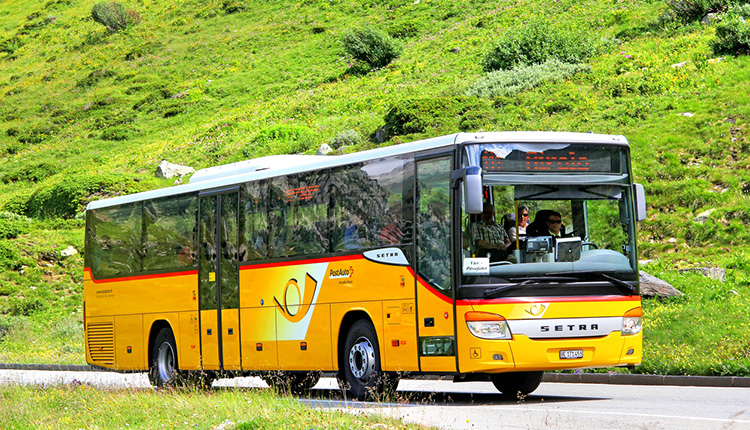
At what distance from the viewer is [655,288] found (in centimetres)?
1952

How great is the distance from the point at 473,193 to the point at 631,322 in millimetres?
3032

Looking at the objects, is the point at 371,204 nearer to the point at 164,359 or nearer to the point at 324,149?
the point at 164,359

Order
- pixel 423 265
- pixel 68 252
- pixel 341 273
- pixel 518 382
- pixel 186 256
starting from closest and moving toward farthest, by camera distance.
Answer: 1. pixel 423 265
2. pixel 341 273
3. pixel 518 382
4. pixel 186 256
5. pixel 68 252

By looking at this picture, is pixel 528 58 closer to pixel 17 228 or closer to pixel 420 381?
pixel 17 228

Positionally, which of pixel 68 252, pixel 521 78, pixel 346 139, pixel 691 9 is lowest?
pixel 68 252

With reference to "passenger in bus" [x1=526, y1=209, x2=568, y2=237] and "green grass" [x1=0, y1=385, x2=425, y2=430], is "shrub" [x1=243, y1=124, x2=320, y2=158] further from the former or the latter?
"passenger in bus" [x1=526, y1=209, x2=568, y2=237]

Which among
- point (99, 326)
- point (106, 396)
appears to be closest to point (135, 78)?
point (99, 326)

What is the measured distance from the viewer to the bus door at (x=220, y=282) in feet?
51.7

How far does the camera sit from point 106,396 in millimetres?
13070

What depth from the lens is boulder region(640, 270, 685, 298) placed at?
758 inches

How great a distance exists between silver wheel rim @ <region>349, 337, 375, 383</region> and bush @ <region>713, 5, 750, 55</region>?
29013mm

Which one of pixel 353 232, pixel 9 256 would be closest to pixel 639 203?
pixel 353 232

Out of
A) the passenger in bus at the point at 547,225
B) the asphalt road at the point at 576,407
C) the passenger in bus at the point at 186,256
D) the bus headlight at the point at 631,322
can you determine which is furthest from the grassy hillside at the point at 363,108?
the passenger in bus at the point at 186,256

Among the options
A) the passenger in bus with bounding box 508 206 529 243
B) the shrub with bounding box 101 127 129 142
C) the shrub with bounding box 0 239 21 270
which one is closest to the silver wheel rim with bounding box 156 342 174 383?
the passenger in bus with bounding box 508 206 529 243
